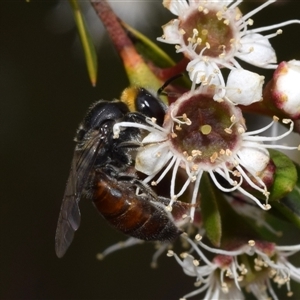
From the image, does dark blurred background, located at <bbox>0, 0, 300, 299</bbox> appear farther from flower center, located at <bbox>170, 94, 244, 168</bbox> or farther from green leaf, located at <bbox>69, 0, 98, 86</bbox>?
flower center, located at <bbox>170, 94, 244, 168</bbox>

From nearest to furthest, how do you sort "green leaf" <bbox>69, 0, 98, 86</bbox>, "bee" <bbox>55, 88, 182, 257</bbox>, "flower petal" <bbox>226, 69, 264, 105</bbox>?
"flower petal" <bbox>226, 69, 264, 105</bbox> < "bee" <bbox>55, 88, 182, 257</bbox> < "green leaf" <bbox>69, 0, 98, 86</bbox>

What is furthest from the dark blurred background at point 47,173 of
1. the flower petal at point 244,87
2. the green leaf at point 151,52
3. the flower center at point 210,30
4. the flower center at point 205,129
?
the flower petal at point 244,87

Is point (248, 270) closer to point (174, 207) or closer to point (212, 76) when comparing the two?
point (174, 207)

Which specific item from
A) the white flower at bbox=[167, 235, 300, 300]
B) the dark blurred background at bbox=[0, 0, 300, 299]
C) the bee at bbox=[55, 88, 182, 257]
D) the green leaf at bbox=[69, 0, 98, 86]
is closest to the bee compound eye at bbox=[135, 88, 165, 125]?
the bee at bbox=[55, 88, 182, 257]

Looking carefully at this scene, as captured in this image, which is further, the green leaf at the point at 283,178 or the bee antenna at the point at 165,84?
the bee antenna at the point at 165,84

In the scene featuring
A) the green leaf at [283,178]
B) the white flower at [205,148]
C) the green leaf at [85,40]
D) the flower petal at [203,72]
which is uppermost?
the green leaf at [85,40]

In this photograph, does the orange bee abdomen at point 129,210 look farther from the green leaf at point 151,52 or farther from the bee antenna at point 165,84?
the green leaf at point 151,52

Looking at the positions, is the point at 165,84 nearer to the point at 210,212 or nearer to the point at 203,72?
the point at 203,72
